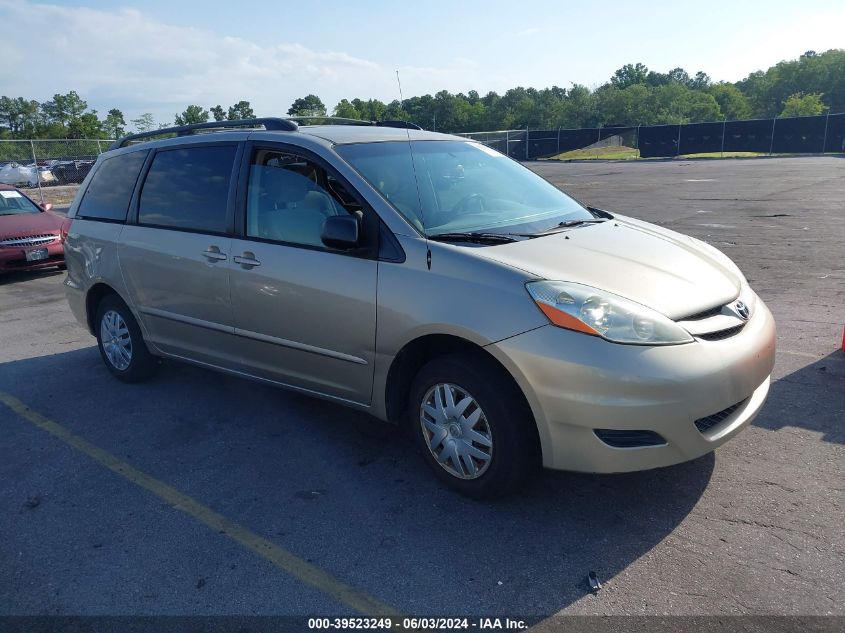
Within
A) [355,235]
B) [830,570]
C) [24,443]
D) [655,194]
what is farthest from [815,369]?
[655,194]

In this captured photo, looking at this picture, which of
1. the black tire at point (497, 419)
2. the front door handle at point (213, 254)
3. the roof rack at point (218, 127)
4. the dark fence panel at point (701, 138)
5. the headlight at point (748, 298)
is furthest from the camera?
the dark fence panel at point (701, 138)

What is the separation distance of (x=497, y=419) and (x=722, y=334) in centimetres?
115

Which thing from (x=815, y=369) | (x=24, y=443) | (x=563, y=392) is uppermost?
→ (x=563, y=392)

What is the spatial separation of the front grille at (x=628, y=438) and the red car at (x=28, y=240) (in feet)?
31.7

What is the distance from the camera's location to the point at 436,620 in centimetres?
261

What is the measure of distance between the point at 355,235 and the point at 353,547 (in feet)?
5.12

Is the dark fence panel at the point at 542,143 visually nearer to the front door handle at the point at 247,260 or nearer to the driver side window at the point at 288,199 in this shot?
the driver side window at the point at 288,199

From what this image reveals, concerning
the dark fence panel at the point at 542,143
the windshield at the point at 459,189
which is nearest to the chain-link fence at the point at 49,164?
the windshield at the point at 459,189

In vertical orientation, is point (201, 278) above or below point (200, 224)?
below

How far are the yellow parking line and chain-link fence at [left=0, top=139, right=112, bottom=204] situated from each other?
23764 mm

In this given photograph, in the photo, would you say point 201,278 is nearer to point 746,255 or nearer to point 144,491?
point 144,491

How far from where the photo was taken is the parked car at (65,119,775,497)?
9.71ft

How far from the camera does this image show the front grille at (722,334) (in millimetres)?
3082

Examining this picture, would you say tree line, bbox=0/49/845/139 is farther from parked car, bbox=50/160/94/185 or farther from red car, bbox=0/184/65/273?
red car, bbox=0/184/65/273
